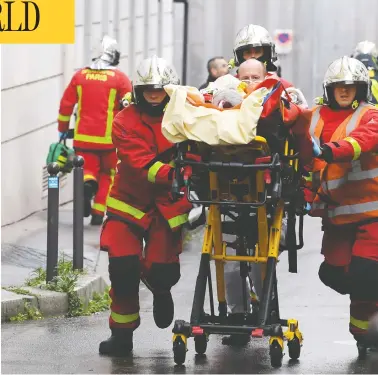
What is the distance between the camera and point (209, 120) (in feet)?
26.9

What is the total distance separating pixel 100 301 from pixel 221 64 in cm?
707

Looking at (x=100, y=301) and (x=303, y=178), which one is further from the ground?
(x=303, y=178)

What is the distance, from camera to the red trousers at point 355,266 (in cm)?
891

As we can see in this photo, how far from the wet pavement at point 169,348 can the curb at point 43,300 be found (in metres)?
0.17

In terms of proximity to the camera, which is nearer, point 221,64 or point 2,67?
point 2,67

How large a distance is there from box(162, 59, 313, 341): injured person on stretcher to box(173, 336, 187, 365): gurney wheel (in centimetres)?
40

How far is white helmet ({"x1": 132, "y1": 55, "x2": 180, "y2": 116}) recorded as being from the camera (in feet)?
29.8

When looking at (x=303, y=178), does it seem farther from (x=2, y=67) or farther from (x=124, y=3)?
(x=124, y=3)

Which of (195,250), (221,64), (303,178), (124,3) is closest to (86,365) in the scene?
(303,178)

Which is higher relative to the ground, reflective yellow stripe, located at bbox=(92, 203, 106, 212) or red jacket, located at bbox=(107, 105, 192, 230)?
red jacket, located at bbox=(107, 105, 192, 230)

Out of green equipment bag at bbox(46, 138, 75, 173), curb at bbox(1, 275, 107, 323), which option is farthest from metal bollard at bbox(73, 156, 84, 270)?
green equipment bag at bbox(46, 138, 75, 173)

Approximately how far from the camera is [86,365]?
8.82 meters

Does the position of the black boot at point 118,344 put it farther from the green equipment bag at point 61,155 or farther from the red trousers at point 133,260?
the green equipment bag at point 61,155

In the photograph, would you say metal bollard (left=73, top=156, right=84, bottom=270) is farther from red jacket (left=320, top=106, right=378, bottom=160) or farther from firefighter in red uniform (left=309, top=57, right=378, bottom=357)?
red jacket (left=320, top=106, right=378, bottom=160)
